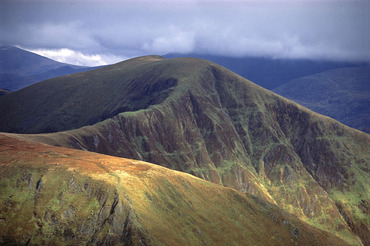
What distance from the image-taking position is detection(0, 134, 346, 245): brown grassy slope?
8412 cm

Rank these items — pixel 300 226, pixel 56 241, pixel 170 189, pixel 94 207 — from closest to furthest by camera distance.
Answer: pixel 56 241
pixel 94 207
pixel 170 189
pixel 300 226

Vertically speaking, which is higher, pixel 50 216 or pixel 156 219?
pixel 50 216

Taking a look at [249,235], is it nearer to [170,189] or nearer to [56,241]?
[170,189]

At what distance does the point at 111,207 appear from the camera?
295ft

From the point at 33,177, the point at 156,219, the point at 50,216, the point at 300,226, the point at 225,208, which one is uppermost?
the point at 33,177

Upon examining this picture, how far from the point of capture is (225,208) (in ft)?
410

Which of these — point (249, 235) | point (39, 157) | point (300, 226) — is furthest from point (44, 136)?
point (300, 226)

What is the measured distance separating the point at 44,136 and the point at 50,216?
268 feet

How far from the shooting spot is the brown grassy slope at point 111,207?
276 ft

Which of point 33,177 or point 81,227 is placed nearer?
point 81,227

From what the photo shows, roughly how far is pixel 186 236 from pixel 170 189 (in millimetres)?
21263

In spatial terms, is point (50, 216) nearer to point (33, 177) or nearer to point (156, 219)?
point (33, 177)

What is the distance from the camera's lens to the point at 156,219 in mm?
96000

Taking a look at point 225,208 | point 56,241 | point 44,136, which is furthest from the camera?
point 44,136
